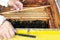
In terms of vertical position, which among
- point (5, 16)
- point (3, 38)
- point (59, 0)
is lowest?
point (3, 38)

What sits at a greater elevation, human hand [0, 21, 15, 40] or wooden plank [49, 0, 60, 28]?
wooden plank [49, 0, 60, 28]

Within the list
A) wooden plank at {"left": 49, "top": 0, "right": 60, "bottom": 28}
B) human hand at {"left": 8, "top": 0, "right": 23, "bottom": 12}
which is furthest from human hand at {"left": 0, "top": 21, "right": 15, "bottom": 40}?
wooden plank at {"left": 49, "top": 0, "right": 60, "bottom": 28}

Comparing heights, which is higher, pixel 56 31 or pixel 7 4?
pixel 7 4

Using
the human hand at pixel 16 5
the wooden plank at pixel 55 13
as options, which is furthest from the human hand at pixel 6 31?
the wooden plank at pixel 55 13

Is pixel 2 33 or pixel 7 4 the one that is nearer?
pixel 2 33

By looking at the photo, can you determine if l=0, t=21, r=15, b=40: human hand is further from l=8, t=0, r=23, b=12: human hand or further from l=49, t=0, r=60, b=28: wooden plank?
l=49, t=0, r=60, b=28: wooden plank

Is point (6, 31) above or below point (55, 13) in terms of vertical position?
below

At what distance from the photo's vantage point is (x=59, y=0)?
133 centimetres

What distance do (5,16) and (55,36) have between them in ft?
1.25

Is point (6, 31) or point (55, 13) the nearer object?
point (6, 31)

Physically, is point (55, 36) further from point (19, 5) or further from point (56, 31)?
point (19, 5)

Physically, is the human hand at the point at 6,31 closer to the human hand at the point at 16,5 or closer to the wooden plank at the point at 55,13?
the human hand at the point at 16,5

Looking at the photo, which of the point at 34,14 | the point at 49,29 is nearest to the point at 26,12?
the point at 34,14

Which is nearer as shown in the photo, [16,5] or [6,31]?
[6,31]
